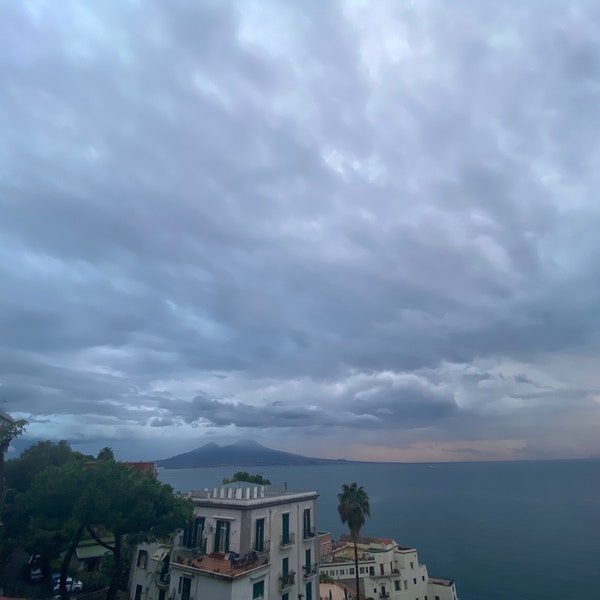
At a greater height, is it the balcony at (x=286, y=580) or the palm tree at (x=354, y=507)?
the palm tree at (x=354, y=507)

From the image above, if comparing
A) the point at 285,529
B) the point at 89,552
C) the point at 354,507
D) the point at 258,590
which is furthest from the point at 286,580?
the point at 89,552

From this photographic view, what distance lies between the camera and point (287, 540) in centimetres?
3769

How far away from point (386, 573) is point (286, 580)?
128 ft

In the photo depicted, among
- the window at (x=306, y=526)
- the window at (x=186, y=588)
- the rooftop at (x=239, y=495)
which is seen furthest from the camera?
the window at (x=306, y=526)

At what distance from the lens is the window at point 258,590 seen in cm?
3203

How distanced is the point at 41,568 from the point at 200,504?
2603 centimetres

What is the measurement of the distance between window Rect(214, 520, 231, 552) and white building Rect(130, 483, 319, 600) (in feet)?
A: 0.23

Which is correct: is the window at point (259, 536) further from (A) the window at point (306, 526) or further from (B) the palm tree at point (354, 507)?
(B) the palm tree at point (354, 507)

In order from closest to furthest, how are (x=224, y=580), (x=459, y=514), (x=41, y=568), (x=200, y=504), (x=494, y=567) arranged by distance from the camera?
(x=224, y=580)
(x=200, y=504)
(x=41, y=568)
(x=494, y=567)
(x=459, y=514)

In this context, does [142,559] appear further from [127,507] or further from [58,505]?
[58,505]

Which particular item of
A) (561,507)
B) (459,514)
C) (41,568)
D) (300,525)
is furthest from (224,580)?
(561,507)

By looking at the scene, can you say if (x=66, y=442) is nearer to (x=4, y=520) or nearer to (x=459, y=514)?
(x=4, y=520)

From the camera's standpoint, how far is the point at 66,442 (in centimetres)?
5250

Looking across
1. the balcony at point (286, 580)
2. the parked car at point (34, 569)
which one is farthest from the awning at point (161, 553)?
the parked car at point (34, 569)
